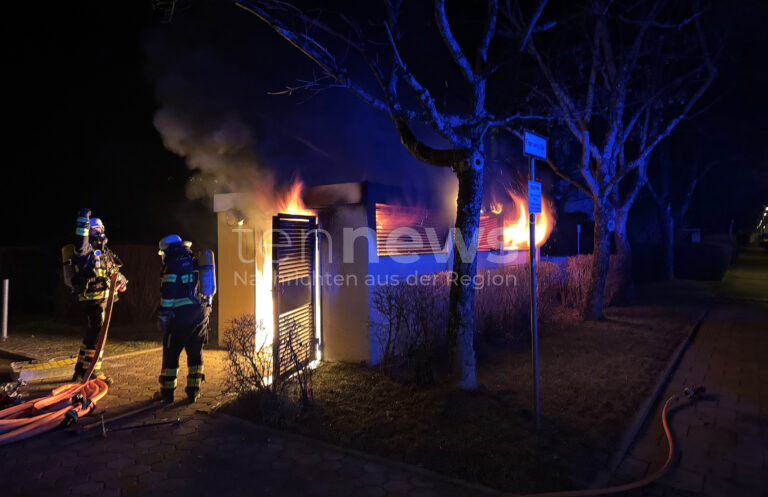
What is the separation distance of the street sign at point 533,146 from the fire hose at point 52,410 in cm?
513

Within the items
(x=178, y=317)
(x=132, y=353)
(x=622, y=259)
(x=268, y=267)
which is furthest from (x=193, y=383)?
(x=622, y=259)

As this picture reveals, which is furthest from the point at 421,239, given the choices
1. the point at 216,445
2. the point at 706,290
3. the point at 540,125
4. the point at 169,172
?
the point at 706,290

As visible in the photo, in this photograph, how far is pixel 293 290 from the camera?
611cm

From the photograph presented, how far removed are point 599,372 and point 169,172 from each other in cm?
1297

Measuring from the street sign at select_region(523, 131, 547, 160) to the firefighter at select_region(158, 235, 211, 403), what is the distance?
3915 millimetres

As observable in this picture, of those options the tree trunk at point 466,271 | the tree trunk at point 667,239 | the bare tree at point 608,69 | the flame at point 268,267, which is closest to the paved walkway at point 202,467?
the tree trunk at point 466,271

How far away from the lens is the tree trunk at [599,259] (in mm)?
10523

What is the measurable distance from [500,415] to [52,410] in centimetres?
450

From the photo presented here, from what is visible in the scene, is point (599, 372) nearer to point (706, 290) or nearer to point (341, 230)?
point (341, 230)

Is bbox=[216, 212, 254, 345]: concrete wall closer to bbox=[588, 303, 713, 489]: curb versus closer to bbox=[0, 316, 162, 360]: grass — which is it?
bbox=[0, 316, 162, 360]: grass

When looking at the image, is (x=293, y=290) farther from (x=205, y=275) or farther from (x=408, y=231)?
(x=408, y=231)

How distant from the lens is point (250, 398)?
4.88 metres

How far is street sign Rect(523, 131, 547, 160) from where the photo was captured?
4570mm

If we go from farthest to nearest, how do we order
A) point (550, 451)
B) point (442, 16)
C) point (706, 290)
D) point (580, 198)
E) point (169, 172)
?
point (580, 198), point (706, 290), point (169, 172), point (442, 16), point (550, 451)
